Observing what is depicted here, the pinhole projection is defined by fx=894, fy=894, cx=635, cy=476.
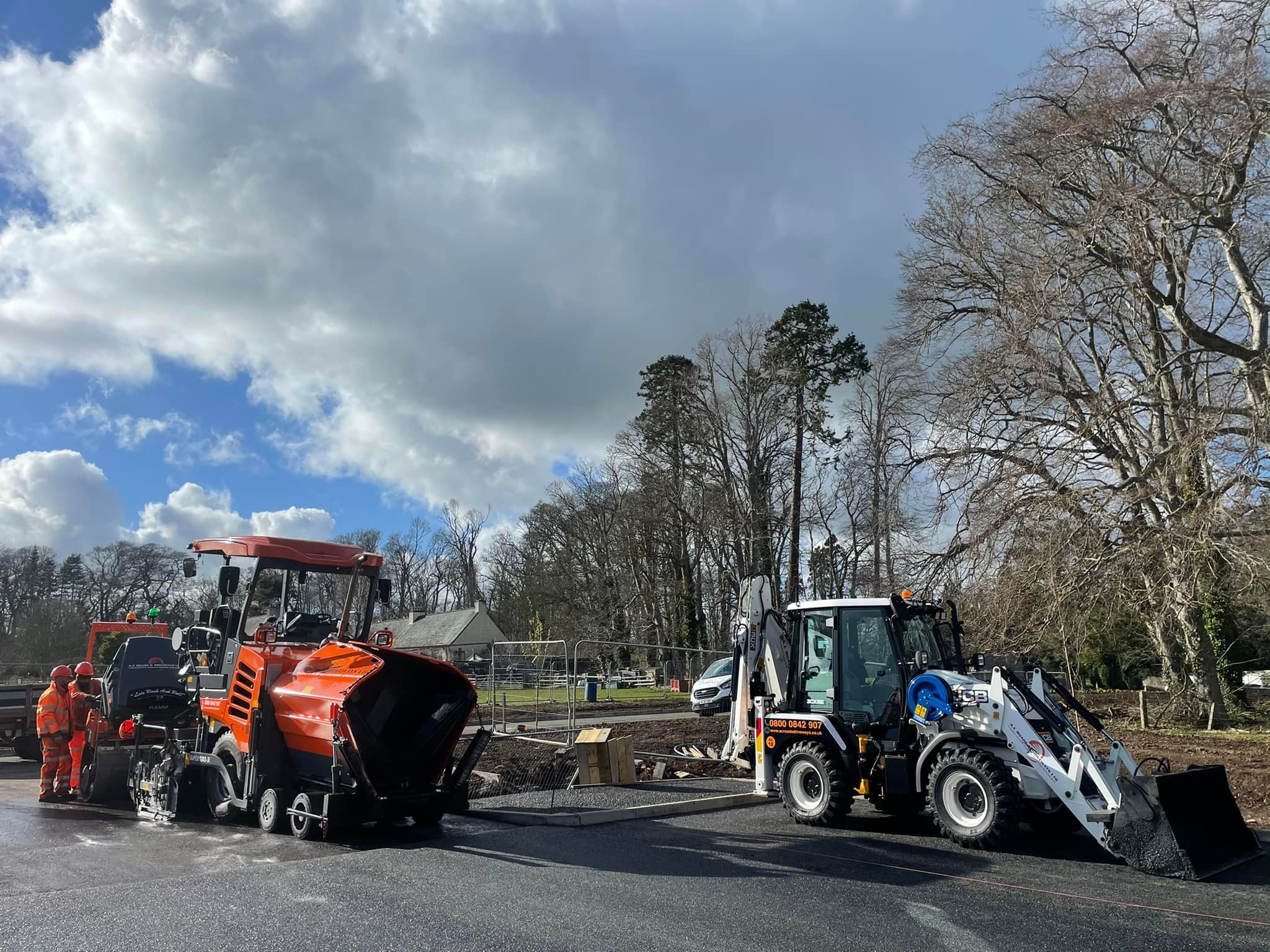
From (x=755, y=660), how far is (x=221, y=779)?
20.2 ft

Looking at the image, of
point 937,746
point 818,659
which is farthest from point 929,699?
point 818,659

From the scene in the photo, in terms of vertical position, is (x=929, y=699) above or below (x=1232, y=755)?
above

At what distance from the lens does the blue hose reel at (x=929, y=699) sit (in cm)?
839

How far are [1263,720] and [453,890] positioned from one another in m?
19.1

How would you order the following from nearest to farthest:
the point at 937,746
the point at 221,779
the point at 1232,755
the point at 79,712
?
the point at 937,746 → the point at 221,779 → the point at 79,712 → the point at 1232,755

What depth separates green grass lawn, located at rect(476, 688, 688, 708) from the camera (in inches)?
764

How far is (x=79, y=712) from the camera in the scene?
12336mm

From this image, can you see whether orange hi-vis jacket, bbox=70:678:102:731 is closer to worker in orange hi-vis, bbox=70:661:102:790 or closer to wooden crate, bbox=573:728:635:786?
worker in orange hi-vis, bbox=70:661:102:790

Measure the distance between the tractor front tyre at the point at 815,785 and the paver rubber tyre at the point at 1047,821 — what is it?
1669mm

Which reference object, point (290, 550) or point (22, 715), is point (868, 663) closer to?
point (290, 550)

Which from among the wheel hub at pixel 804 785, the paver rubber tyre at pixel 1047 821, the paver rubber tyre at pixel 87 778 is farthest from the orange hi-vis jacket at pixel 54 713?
the paver rubber tyre at pixel 1047 821

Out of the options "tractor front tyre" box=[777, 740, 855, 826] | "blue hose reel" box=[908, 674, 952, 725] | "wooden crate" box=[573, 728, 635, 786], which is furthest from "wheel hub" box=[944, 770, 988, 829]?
"wooden crate" box=[573, 728, 635, 786]

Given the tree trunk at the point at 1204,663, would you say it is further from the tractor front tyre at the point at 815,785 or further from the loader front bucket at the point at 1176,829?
the tractor front tyre at the point at 815,785

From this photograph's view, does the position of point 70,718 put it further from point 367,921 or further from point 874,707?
point 874,707
